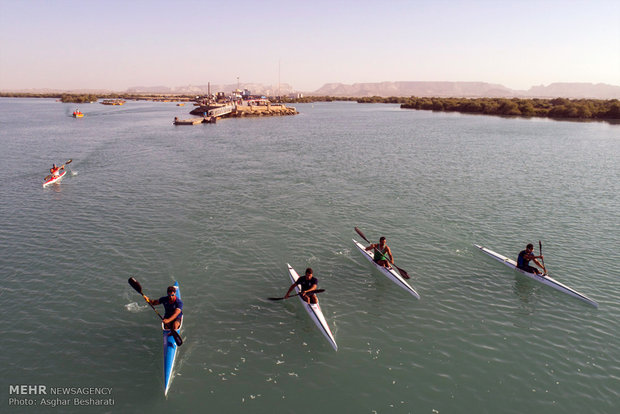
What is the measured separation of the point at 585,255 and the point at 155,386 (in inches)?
923

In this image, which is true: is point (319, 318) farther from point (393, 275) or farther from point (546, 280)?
point (546, 280)

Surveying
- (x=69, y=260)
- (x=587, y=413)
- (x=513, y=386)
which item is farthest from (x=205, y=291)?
(x=587, y=413)

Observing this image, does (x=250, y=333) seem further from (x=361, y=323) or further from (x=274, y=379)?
(x=361, y=323)

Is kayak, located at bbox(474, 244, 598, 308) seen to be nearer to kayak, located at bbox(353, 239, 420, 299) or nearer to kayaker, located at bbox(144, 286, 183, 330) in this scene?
kayak, located at bbox(353, 239, 420, 299)

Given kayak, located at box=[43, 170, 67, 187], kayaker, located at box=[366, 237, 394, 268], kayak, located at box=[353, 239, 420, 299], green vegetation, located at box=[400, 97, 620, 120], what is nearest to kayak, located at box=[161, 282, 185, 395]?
kayak, located at box=[353, 239, 420, 299]

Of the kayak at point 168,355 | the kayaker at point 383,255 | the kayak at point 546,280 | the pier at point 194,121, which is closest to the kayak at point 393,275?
the kayaker at point 383,255

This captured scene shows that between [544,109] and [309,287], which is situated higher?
[544,109]

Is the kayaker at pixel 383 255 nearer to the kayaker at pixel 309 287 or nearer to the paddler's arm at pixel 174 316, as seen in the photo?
the kayaker at pixel 309 287

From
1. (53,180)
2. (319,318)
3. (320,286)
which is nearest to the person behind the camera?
Answer: (319,318)

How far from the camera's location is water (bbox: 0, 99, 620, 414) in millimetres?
11938

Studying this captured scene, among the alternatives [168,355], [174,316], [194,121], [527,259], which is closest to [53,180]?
[174,316]

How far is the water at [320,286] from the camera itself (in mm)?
11938

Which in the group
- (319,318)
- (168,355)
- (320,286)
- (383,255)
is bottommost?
(168,355)

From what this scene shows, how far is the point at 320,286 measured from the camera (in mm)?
17953
